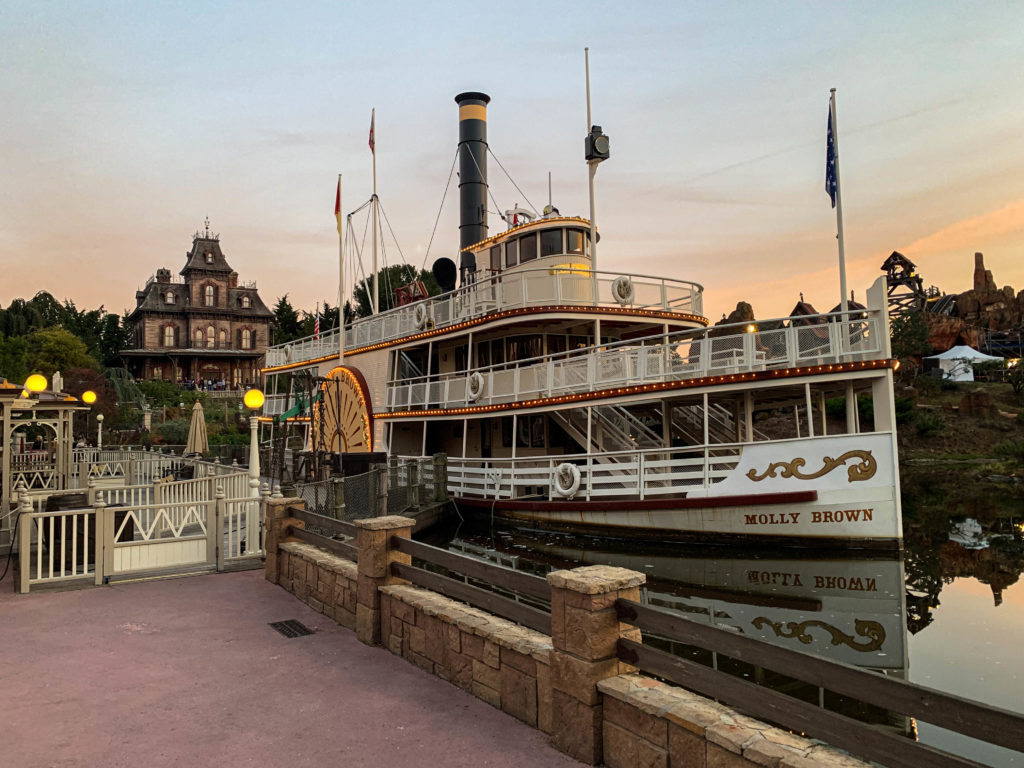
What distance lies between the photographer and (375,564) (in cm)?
668

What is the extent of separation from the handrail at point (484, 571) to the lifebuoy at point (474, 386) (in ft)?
36.3

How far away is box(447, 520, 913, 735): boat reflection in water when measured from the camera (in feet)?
26.7

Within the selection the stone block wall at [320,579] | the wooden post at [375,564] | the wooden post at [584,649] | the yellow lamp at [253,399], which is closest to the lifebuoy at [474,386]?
the yellow lamp at [253,399]

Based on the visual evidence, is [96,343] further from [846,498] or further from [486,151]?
[846,498]

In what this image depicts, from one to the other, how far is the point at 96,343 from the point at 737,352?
76968mm

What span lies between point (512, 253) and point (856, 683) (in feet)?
60.2

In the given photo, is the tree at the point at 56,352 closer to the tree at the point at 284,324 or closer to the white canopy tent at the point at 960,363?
the tree at the point at 284,324

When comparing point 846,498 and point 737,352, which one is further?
point 737,352

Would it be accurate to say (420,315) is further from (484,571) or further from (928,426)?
(928,426)

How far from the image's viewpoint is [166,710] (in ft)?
16.7

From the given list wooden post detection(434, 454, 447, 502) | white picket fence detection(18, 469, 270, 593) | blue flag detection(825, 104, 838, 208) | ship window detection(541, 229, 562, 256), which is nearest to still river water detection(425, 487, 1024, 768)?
wooden post detection(434, 454, 447, 502)

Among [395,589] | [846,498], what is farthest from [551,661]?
[846,498]

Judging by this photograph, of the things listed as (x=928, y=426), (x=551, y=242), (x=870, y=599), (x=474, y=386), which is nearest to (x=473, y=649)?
(x=870, y=599)

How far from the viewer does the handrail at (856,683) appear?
2.63 metres
